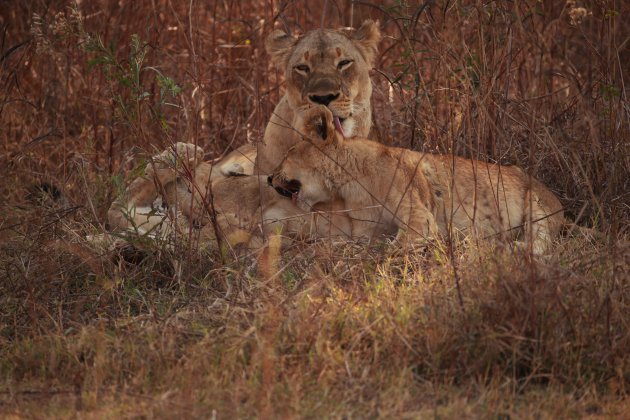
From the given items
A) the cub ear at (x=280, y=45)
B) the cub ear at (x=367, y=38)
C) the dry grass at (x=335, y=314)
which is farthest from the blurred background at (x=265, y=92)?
the cub ear at (x=280, y=45)

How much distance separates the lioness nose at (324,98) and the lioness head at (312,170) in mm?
409

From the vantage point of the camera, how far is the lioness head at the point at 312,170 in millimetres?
4957

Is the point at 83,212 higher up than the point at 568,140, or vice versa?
the point at 568,140

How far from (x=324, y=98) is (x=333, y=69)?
0.27 m

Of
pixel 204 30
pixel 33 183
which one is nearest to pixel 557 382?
pixel 33 183

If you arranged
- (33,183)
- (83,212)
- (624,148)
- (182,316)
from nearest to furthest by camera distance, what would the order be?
(182,316)
(624,148)
(83,212)
(33,183)

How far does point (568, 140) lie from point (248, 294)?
86.9 inches

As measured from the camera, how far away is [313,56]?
18.7 feet

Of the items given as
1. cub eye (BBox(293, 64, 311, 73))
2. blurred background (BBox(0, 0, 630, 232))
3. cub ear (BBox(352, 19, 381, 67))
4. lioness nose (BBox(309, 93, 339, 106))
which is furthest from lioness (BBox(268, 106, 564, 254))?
cub ear (BBox(352, 19, 381, 67))

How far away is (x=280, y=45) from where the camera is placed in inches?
238

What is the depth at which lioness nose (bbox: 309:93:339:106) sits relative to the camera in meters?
5.45

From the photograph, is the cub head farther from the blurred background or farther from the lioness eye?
the blurred background

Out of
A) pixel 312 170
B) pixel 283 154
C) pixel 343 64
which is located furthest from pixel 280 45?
pixel 312 170

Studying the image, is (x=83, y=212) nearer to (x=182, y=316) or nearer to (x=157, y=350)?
(x=182, y=316)
